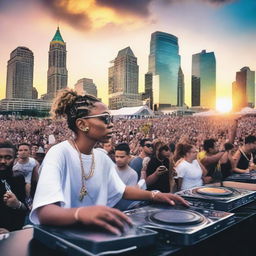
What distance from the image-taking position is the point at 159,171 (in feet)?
12.2

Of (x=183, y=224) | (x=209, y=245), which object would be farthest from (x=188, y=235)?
(x=209, y=245)

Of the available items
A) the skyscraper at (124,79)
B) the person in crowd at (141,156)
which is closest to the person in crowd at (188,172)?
the person in crowd at (141,156)

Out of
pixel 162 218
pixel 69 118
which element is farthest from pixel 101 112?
pixel 162 218

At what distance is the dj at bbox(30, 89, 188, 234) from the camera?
→ 96 cm

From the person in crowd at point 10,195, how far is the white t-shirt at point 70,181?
1.08m

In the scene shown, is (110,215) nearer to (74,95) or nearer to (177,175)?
(74,95)

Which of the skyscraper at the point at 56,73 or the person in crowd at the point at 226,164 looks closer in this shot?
the person in crowd at the point at 226,164

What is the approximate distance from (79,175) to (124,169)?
2543 mm

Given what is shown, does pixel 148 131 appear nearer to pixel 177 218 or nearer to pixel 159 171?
pixel 159 171

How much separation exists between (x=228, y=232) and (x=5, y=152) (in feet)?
7.76

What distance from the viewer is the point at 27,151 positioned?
489 cm

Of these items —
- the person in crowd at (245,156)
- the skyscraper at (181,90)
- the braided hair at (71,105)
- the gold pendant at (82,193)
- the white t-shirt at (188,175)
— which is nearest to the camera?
the gold pendant at (82,193)

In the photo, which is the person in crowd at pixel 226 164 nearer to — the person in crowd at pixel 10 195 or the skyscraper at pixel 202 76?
the person in crowd at pixel 10 195

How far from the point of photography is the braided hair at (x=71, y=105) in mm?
1417
